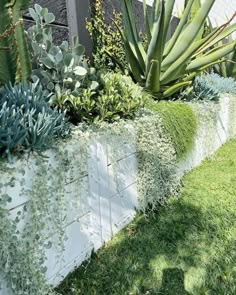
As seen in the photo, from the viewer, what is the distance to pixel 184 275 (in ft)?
6.28

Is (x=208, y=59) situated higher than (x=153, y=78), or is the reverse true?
(x=208, y=59)

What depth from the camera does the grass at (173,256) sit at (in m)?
1.82

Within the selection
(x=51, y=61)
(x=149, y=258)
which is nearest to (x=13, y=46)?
(x=51, y=61)

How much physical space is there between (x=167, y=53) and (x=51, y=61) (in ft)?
6.17

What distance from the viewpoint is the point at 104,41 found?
3898mm

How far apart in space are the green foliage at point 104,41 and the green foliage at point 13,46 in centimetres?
174

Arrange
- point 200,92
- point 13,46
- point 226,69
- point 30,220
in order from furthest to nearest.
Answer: point 226,69
point 200,92
point 13,46
point 30,220

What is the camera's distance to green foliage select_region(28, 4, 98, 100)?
6.79 feet

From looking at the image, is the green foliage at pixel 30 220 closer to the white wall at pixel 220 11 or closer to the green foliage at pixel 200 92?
the green foliage at pixel 200 92

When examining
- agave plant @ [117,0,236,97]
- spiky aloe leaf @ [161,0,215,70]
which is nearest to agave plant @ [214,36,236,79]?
agave plant @ [117,0,236,97]

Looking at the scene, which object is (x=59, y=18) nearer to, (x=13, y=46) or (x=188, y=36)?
(x=188, y=36)

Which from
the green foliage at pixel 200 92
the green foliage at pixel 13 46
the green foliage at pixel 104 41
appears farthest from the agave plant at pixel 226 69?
the green foliage at pixel 13 46

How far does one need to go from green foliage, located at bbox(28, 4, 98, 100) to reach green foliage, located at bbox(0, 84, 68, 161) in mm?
238

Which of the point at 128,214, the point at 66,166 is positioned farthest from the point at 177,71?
the point at 66,166
